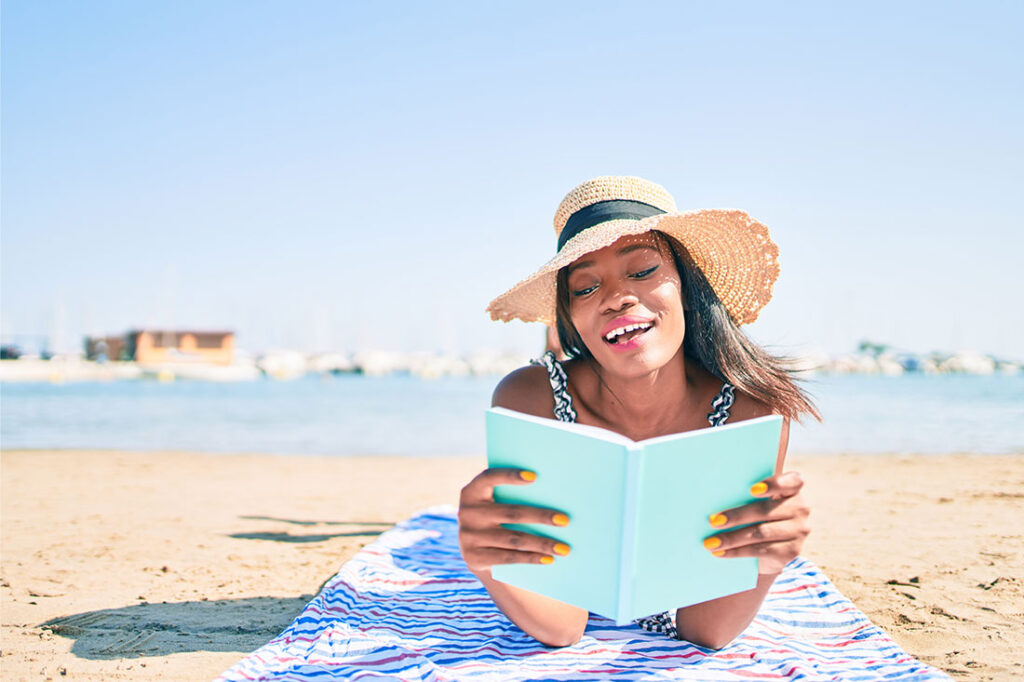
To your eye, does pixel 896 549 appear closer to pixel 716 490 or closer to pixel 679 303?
pixel 679 303

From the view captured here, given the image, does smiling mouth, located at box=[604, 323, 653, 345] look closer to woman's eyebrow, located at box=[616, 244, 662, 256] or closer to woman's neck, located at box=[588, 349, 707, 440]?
woman's eyebrow, located at box=[616, 244, 662, 256]

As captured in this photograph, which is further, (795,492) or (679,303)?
(679,303)

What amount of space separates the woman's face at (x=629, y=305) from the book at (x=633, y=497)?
67cm

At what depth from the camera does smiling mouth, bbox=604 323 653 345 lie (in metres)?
2.51

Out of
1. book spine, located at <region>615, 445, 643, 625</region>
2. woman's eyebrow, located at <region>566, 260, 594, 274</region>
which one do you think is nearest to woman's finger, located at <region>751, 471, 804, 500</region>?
book spine, located at <region>615, 445, 643, 625</region>

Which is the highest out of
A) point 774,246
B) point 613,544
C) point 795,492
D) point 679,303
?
point 774,246

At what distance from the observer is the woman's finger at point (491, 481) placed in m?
1.99

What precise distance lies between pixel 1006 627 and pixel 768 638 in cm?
127

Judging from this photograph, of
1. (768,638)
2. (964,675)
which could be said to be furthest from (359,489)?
(964,675)

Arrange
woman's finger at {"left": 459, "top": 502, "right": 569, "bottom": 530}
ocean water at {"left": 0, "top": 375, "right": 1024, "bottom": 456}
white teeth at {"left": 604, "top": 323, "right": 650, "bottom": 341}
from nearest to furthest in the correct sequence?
woman's finger at {"left": 459, "top": 502, "right": 569, "bottom": 530}, white teeth at {"left": 604, "top": 323, "right": 650, "bottom": 341}, ocean water at {"left": 0, "top": 375, "right": 1024, "bottom": 456}

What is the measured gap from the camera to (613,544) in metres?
1.88

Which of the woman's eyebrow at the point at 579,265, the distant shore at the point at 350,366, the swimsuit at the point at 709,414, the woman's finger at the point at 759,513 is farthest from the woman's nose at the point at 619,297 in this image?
the distant shore at the point at 350,366

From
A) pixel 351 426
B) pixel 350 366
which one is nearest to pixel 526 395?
pixel 351 426

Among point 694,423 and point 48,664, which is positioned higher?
point 694,423
